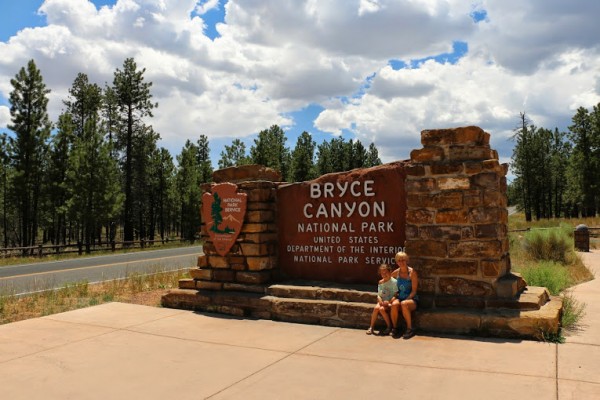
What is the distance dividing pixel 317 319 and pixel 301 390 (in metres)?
2.64

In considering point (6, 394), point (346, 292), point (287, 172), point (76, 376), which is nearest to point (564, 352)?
point (346, 292)

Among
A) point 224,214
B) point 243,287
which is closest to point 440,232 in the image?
point 243,287

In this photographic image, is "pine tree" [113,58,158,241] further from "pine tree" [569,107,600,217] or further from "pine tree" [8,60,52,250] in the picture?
"pine tree" [569,107,600,217]

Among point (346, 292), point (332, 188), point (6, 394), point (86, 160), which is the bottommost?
point (6, 394)

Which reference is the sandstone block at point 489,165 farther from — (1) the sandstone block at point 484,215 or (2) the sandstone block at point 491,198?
(1) the sandstone block at point 484,215

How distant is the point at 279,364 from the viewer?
4938 mm

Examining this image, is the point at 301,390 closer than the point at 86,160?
Yes

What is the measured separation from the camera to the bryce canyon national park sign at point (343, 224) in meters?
6.98

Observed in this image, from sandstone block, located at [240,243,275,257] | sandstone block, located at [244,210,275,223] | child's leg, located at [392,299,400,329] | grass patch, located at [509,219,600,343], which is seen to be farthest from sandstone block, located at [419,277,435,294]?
sandstone block, located at [244,210,275,223]

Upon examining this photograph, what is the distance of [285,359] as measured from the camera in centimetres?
512

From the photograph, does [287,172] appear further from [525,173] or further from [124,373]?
[124,373]

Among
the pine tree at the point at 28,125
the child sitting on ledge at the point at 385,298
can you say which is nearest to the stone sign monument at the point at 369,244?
the child sitting on ledge at the point at 385,298

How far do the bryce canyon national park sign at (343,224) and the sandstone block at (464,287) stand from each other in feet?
2.94

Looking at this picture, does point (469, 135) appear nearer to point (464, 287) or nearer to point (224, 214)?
point (464, 287)
